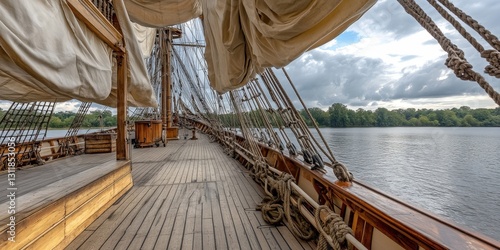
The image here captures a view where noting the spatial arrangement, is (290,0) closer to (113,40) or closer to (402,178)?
(113,40)

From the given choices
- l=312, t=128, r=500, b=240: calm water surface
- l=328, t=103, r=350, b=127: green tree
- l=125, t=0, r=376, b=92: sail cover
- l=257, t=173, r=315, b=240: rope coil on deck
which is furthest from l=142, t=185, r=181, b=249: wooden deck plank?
l=328, t=103, r=350, b=127: green tree

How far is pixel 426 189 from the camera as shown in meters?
5.52

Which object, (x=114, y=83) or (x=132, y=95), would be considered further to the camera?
(x=132, y=95)

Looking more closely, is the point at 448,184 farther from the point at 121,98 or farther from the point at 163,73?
the point at 163,73

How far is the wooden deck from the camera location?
5.91 ft

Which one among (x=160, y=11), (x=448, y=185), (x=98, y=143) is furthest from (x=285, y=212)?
(x=98, y=143)

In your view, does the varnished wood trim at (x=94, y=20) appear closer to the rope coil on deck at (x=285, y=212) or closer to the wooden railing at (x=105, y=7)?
the wooden railing at (x=105, y=7)

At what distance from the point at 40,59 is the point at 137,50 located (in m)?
2.31

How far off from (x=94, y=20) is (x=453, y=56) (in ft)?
9.45

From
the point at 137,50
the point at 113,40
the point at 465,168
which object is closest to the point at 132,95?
the point at 137,50

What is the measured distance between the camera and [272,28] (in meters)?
1.22

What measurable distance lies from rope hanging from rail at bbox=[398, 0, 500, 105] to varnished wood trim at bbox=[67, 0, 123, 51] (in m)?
2.42

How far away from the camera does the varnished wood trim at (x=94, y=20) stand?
7.11 feet

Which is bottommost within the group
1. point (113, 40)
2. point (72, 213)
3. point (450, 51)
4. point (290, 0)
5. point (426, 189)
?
point (426, 189)
